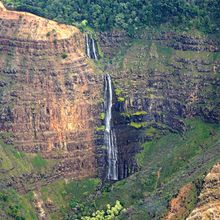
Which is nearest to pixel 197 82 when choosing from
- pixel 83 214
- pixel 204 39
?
pixel 204 39

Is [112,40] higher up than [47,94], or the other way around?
[112,40]

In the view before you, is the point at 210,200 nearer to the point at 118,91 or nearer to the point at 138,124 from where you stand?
the point at 138,124

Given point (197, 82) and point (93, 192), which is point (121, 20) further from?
point (93, 192)

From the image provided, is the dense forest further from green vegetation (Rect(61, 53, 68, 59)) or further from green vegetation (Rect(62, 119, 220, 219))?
green vegetation (Rect(62, 119, 220, 219))

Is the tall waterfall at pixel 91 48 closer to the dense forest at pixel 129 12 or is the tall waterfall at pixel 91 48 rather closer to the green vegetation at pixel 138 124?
the dense forest at pixel 129 12

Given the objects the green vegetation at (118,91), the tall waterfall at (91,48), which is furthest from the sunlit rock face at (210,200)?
the tall waterfall at (91,48)

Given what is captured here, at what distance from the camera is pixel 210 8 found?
98.3 m

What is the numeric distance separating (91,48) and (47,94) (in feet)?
27.1

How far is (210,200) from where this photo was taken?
7388cm

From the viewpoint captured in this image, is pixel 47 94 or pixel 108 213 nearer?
pixel 108 213

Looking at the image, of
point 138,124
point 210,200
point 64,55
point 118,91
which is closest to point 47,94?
point 64,55

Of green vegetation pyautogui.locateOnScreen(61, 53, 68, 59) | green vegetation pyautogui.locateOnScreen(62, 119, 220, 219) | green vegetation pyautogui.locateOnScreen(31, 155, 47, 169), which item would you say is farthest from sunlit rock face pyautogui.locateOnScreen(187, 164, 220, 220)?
green vegetation pyautogui.locateOnScreen(61, 53, 68, 59)

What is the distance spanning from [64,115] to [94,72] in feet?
18.9

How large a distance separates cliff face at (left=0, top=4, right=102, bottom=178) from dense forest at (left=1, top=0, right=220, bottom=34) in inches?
174
